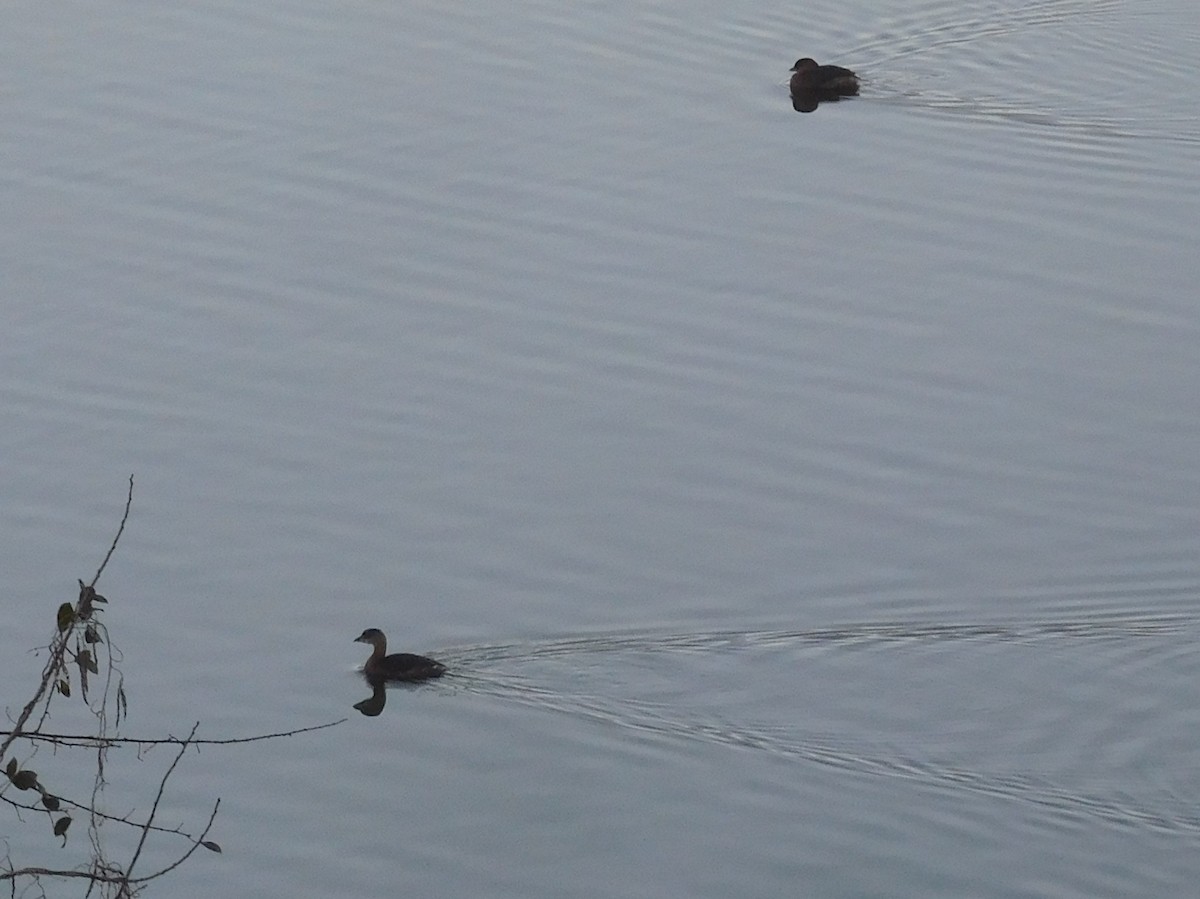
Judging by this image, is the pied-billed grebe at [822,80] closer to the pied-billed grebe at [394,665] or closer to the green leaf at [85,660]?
the pied-billed grebe at [394,665]

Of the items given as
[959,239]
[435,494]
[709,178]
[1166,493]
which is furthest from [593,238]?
Result: [1166,493]

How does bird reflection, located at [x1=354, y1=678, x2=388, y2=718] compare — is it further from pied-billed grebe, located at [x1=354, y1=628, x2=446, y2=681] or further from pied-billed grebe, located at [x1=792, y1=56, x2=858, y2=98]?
pied-billed grebe, located at [x1=792, y1=56, x2=858, y2=98]

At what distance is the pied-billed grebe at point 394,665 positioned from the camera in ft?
36.5

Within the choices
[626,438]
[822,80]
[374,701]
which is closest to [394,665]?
[374,701]

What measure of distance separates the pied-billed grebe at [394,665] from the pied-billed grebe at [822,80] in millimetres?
8189

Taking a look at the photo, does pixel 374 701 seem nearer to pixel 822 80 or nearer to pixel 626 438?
pixel 626 438

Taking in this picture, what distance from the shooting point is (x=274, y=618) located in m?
11.8

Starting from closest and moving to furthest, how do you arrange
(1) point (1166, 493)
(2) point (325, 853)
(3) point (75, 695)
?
(2) point (325, 853)
(3) point (75, 695)
(1) point (1166, 493)

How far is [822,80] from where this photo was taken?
18.2m

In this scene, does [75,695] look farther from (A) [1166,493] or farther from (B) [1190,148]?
(B) [1190,148]

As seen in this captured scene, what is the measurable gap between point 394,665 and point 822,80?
27.9 feet

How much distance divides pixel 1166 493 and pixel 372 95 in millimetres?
8051

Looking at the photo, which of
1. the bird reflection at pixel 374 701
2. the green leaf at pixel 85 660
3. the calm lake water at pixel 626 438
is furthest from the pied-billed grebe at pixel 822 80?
the green leaf at pixel 85 660

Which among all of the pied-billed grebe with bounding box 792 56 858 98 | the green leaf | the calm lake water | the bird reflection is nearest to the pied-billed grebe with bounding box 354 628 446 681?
the bird reflection
